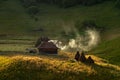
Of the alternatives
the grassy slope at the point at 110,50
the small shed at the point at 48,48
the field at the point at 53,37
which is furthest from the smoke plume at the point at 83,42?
the small shed at the point at 48,48

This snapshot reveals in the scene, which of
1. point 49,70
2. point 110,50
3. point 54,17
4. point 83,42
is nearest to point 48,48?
point 110,50

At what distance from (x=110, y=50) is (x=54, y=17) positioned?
2397 inches

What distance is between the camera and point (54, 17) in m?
153

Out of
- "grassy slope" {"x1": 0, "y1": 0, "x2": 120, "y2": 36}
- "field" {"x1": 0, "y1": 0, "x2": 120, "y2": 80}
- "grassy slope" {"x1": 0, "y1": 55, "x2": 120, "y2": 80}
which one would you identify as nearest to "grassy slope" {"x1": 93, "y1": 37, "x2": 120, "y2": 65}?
"field" {"x1": 0, "y1": 0, "x2": 120, "y2": 80}

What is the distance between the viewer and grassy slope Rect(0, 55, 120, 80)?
5406 cm

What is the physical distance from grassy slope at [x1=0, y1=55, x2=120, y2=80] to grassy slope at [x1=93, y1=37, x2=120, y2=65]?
83.9ft

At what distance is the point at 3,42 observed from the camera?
109500 mm

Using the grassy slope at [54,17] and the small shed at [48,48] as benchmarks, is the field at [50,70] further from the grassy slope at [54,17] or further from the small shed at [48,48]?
the grassy slope at [54,17]

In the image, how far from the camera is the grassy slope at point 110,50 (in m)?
84.8

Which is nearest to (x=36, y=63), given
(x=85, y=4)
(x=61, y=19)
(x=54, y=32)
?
(x=54, y=32)

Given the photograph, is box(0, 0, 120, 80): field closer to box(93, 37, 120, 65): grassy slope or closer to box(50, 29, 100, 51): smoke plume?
box(93, 37, 120, 65): grassy slope

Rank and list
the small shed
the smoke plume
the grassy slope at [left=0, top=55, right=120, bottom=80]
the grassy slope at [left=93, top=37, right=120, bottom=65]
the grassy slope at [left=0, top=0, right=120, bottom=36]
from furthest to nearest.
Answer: the grassy slope at [left=0, top=0, right=120, bottom=36] < the smoke plume < the grassy slope at [left=93, top=37, right=120, bottom=65] < the small shed < the grassy slope at [left=0, top=55, right=120, bottom=80]

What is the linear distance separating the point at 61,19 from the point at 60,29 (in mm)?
12196

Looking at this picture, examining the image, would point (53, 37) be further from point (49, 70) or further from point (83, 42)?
point (49, 70)
